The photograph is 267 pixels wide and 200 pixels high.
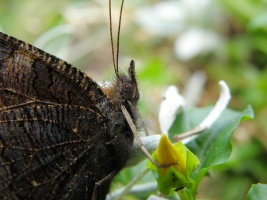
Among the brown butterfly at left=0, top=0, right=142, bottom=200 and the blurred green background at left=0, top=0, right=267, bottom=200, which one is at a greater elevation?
the blurred green background at left=0, top=0, right=267, bottom=200

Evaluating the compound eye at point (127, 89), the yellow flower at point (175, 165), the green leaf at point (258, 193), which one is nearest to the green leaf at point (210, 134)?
the yellow flower at point (175, 165)

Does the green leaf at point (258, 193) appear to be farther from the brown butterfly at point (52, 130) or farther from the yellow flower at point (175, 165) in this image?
the brown butterfly at point (52, 130)

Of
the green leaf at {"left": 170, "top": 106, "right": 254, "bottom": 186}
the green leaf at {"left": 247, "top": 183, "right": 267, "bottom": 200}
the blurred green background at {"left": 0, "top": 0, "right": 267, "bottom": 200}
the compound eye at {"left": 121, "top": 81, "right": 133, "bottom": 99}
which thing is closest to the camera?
the green leaf at {"left": 247, "top": 183, "right": 267, "bottom": 200}

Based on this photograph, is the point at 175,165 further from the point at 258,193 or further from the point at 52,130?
the point at 52,130

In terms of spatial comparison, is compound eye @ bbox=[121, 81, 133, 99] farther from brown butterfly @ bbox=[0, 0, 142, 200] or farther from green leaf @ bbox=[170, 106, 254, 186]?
green leaf @ bbox=[170, 106, 254, 186]

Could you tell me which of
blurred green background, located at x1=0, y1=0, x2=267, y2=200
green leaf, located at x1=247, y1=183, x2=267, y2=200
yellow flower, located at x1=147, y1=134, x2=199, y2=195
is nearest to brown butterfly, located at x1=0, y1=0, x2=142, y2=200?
yellow flower, located at x1=147, y1=134, x2=199, y2=195

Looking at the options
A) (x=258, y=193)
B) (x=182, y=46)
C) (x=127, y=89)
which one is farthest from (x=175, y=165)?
(x=182, y=46)

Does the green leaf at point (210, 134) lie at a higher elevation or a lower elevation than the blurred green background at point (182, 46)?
lower

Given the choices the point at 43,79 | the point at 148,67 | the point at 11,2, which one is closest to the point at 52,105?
the point at 43,79
